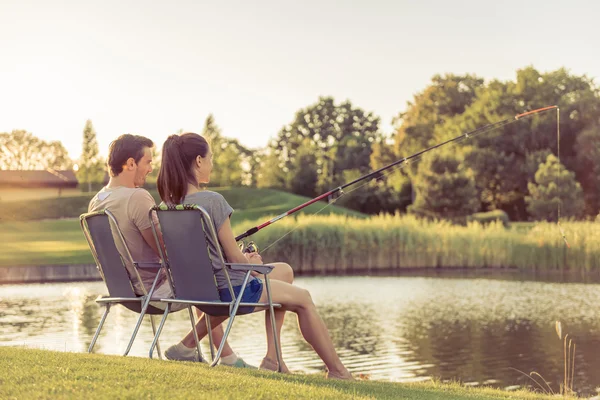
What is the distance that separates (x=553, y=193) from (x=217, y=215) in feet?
137

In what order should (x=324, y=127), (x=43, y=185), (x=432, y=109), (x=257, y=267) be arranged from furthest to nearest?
(x=324, y=127) < (x=43, y=185) < (x=432, y=109) < (x=257, y=267)

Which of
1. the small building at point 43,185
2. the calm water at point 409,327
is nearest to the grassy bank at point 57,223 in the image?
the calm water at point 409,327

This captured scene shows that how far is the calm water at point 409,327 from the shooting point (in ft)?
34.3

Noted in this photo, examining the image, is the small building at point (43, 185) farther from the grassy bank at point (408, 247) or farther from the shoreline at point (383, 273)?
the shoreline at point (383, 273)

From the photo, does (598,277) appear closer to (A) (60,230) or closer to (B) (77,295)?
(B) (77,295)

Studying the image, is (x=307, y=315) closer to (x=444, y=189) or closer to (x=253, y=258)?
(x=253, y=258)

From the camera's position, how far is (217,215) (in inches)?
208

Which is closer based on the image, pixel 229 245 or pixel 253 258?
pixel 229 245

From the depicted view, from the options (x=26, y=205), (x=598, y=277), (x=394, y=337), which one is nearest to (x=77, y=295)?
(x=394, y=337)

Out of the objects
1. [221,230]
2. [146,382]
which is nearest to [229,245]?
[221,230]

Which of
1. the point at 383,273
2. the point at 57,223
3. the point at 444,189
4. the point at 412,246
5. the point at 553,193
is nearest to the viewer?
the point at 383,273

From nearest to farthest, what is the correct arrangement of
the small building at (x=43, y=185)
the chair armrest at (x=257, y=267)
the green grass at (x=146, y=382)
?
the green grass at (x=146, y=382)
the chair armrest at (x=257, y=267)
the small building at (x=43, y=185)

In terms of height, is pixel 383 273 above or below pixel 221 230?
below

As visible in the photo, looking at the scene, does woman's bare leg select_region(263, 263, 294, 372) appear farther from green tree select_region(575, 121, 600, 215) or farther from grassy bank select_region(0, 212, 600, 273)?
green tree select_region(575, 121, 600, 215)
